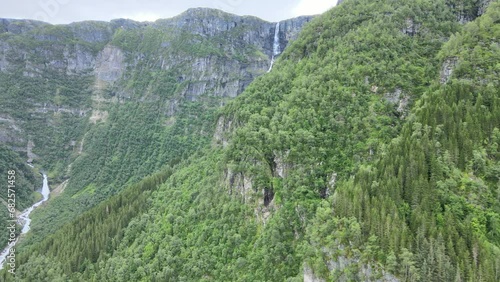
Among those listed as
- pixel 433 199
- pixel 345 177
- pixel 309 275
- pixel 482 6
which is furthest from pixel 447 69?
pixel 309 275

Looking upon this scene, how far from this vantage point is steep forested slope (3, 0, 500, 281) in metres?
55.9

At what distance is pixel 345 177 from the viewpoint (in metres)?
74.6

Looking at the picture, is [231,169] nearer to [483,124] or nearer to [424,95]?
[424,95]

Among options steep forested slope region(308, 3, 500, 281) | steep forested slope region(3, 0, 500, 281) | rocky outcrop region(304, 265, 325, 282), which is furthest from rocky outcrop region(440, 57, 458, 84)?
rocky outcrop region(304, 265, 325, 282)

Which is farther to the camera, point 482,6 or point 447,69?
point 482,6

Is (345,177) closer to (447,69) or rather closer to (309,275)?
(309,275)

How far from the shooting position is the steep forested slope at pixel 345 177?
55.9m

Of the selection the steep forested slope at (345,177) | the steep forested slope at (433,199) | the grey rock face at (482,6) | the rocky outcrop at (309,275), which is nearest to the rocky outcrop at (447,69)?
the steep forested slope at (345,177)

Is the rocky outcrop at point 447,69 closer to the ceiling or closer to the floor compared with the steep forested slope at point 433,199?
closer to the ceiling

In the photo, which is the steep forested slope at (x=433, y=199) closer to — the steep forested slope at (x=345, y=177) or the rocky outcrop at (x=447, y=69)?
the steep forested slope at (x=345, y=177)

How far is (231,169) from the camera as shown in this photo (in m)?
91.7

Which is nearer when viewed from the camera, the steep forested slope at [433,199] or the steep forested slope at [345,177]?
the steep forested slope at [433,199]

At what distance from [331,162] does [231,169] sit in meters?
26.9

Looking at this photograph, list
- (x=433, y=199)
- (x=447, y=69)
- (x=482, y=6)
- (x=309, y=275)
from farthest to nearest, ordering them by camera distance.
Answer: (x=482, y=6) < (x=447, y=69) < (x=309, y=275) < (x=433, y=199)
